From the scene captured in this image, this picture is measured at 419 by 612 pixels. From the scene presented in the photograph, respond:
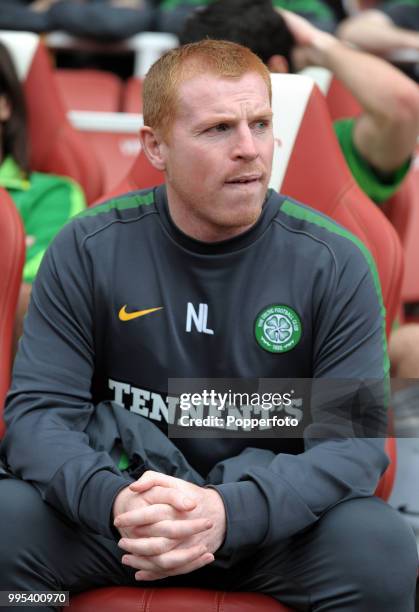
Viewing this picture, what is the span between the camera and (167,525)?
4.80ft

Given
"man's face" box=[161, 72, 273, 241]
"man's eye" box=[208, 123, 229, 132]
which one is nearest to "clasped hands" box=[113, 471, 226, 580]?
"man's face" box=[161, 72, 273, 241]

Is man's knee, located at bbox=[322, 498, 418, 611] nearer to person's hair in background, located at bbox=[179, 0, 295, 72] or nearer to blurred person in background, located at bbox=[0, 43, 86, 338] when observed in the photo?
blurred person in background, located at bbox=[0, 43, 86, 338]

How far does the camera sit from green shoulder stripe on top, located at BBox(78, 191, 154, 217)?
182 cm

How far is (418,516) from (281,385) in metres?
0.41

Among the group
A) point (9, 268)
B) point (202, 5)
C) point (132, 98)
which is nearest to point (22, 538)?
point (9, 268)

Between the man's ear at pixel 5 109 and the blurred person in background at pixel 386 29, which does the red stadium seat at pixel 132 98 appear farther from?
the man's ear at pixel 5 109

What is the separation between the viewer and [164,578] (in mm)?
1561

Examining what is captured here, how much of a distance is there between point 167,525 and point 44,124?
1454 millimetres

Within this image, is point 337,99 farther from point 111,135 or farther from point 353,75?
point 111,135

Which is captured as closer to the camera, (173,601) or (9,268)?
(173,601)

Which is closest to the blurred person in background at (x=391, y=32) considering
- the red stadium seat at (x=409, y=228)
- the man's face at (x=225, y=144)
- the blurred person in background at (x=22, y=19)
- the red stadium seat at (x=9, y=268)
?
the red stadium seat at (x=409, y=228)

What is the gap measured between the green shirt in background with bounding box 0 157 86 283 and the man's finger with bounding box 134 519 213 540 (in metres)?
1.02

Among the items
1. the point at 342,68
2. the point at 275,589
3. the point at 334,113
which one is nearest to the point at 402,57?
the point at 334,113

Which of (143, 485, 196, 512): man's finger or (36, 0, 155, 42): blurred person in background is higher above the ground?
(36, 0, 155, 42): blurred person in background
